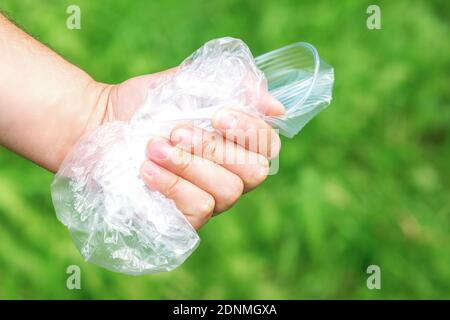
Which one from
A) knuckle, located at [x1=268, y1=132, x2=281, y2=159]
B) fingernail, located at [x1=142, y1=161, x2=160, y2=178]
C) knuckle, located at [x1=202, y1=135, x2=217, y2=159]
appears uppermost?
knuckle, located at [x1=268, y1=132, x2=281, y2=159]

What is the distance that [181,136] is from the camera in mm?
1178


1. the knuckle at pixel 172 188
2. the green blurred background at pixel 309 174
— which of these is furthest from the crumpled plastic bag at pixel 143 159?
the green blurred background at pixel 309 174

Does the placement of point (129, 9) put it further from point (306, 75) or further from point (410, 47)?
point (306, 75)

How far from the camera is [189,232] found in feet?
3.98

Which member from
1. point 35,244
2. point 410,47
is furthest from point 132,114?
point 410,47

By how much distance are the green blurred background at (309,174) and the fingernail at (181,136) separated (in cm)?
92

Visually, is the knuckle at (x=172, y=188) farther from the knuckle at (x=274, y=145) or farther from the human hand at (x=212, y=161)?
the knuckle at (x=274, y=145)

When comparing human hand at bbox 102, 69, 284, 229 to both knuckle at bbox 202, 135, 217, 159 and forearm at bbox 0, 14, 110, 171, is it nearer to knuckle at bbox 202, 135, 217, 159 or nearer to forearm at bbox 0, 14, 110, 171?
knuckle at bbox 202, 135, 217, 159

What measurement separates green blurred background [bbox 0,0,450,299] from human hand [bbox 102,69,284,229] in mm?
850

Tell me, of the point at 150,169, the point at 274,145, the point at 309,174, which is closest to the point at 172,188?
the point at 150,169

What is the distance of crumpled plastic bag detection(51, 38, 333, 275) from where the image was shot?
3.90ft

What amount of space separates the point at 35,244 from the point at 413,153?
3.56 feet

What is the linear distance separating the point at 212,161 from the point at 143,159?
0.34 feet

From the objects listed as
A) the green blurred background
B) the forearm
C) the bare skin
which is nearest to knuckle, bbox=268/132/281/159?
the bare skin
